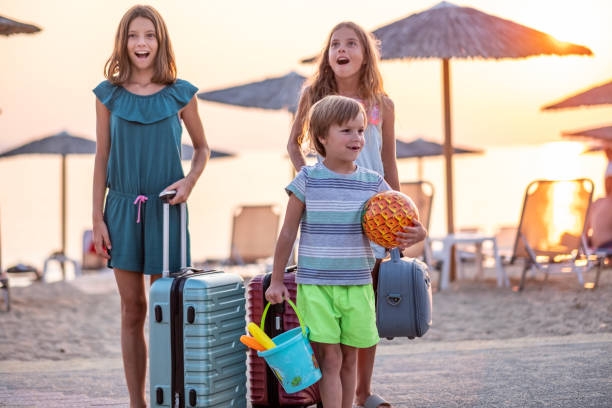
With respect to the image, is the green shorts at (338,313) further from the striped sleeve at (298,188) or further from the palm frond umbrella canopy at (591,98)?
the palm frond umbrella canopy at (591,98)

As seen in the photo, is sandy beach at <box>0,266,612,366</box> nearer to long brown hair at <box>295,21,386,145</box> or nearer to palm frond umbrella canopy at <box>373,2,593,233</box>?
palm frond umbrella canopy at <box>373,2,593,233</box>

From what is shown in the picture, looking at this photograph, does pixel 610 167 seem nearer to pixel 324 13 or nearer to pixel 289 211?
pixel 324 13

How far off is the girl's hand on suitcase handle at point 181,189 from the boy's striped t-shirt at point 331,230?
0.45 meters

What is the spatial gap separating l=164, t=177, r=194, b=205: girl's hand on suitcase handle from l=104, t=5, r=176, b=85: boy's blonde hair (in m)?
0.41

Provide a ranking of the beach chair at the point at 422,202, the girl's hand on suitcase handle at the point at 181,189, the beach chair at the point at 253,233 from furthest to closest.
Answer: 1. the beach chair at the point at 253,233
2. the beach chair at the point at 422,202
3. the girl's hand on suitcase handle at the point at 181,189

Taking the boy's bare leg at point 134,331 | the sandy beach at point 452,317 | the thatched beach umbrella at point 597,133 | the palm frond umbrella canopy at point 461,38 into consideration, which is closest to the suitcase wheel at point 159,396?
the boy's bare leg at point 134,331

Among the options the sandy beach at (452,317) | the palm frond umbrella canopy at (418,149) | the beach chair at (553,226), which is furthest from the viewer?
the palm frond umbrella canopy at (418,149)

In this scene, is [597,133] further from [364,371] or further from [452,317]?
[364,371]

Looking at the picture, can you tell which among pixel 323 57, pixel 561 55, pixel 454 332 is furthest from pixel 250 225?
pixel 323 57

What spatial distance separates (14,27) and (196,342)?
15.6 feet

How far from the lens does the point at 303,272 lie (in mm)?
2873

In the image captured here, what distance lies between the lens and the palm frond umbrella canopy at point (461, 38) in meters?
8.07

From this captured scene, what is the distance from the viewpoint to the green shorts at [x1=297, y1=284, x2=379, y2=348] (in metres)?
2.83

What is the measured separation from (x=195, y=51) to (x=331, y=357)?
1358 centimetres
